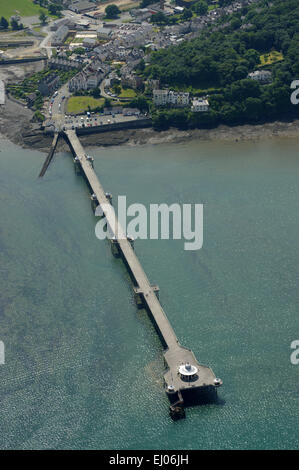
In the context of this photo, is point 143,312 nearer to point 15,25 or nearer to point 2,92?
point 2,92

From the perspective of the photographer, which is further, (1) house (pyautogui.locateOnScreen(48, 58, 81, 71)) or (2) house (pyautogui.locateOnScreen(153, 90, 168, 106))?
(1) house (pyautogui.locateOnScreen(48, 58, 81, 71))

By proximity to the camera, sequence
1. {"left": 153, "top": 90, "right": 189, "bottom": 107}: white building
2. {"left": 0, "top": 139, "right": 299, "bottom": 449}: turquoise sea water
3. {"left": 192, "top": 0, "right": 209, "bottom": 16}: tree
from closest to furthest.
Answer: {"left": 0, "top": 139, "right": 299, "bottom": 449}: turquoise sea water
{"left": 153, "top": 90, "right": 189, "bottom": 107}: white building
{"left": 192, "top": 0, "right": 209, "bottom": 16}: tree

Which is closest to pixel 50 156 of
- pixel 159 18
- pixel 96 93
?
pixel 96 93

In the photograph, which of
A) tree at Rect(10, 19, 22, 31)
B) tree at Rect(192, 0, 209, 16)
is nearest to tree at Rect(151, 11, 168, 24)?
tree at Rect(192, 0, 209, 16)

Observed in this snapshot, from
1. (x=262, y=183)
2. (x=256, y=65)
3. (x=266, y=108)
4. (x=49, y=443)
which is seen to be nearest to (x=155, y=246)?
(x=262, y=183)

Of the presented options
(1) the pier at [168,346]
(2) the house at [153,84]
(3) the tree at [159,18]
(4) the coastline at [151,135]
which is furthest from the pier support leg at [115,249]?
(3) the tree at [159,18]

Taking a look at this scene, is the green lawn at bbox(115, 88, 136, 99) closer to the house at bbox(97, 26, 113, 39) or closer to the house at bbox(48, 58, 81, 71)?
the house at bbox(48, 58, 81, 71)
